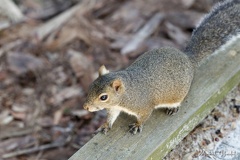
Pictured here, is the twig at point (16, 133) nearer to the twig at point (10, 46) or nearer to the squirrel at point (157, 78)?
the twig at point (10, 46)

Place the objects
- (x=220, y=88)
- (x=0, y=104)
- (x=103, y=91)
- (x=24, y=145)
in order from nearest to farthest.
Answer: (x=103, y=91) → (x=220, y=88) → (x=24, y=145) → (x=0, y=104)

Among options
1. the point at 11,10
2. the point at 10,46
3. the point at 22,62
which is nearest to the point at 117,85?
the point at 22,62

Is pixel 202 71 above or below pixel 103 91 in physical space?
below

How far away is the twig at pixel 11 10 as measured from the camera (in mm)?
4070

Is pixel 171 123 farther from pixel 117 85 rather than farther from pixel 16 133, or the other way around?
pixel 16 133

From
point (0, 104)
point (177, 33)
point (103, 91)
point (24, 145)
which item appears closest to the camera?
point (103, 91)

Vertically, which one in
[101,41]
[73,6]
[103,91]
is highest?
[73,6]

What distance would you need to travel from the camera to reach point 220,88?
2.53 metres

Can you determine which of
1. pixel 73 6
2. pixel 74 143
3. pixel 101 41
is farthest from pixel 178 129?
pixel 73 6

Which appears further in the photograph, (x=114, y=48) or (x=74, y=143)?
(x=114, y=48)

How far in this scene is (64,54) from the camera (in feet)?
13.5

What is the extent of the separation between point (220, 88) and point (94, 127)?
1303 millimetres

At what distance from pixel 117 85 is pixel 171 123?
311mm

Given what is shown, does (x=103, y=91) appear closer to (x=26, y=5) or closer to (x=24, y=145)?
(x=24, y=145)
